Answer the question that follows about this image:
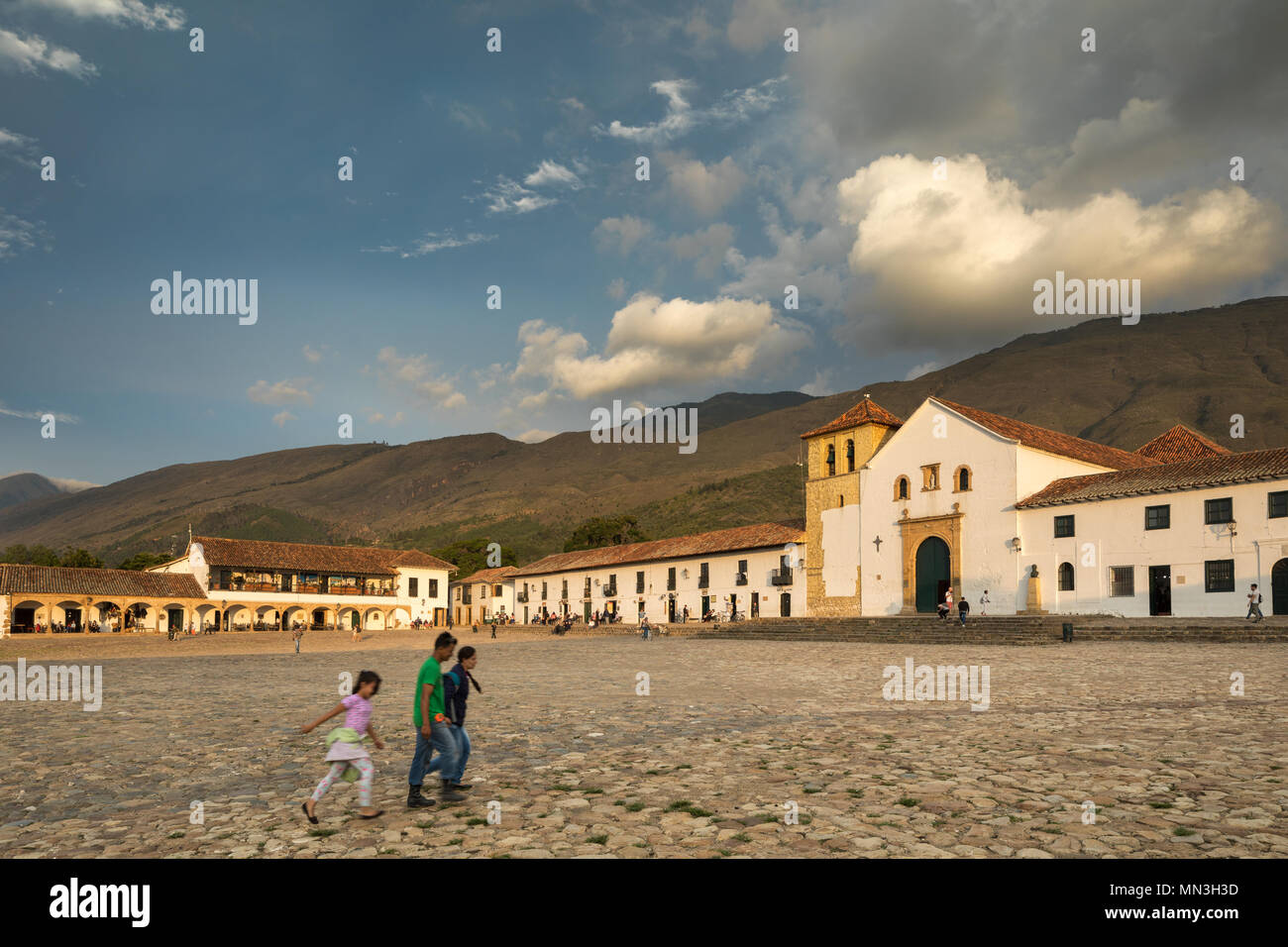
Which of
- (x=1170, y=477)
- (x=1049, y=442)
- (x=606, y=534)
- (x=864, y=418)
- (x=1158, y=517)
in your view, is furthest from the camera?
(x=606, y=534)

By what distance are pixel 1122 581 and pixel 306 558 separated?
54694mm

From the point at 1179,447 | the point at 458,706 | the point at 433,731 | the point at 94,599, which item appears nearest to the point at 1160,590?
the point at 1179,447

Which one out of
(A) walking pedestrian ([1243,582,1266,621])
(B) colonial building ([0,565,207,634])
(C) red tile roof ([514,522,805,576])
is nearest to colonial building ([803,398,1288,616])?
(A) walking pedestrian ([1243,582,1266,621])

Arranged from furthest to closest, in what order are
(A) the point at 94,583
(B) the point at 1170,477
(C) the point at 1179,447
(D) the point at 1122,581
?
(A) the point at 94,583, (C) the point at 1179,447, (D) the point at 1122,581, (B) the point at 1170,477

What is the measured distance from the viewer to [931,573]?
131ft

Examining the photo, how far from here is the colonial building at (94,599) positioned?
50250 mm

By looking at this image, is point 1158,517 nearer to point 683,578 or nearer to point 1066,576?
point 1066,576

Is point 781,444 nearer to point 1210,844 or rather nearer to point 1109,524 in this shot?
point 1109,524

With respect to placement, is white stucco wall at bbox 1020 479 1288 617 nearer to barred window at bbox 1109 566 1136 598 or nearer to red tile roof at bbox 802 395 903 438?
barred window at bbox 1109 566 1136 598

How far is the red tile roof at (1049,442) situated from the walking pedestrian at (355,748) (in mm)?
34839

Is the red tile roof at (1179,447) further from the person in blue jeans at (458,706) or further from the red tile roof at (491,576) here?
the red tile roof at (491,576)

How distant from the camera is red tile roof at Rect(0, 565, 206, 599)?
5031 cm

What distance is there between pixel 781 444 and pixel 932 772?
603 feet

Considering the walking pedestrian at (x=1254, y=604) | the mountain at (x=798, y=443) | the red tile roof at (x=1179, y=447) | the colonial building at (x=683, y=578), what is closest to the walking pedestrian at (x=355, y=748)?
the walking pedestrian at (x=1254, y=604)
